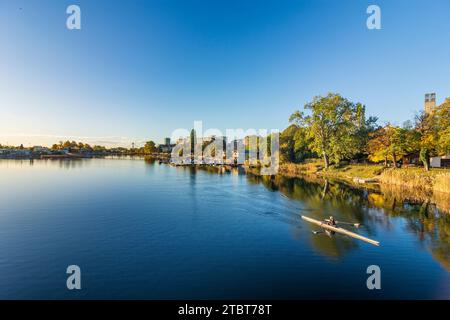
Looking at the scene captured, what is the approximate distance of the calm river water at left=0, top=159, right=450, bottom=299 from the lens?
1842 centimetres

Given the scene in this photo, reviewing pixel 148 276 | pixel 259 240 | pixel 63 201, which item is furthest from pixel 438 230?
pixel 63 201

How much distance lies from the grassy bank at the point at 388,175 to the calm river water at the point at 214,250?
1359 cm

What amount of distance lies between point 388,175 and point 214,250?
58297 mm

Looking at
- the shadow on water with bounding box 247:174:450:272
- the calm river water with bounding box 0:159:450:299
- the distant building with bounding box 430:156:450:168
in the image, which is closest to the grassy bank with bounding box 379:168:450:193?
the shadow on water with bounding box 247:174:450:272

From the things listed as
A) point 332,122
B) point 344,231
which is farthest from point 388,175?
point 344,231

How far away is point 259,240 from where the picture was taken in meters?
28.3

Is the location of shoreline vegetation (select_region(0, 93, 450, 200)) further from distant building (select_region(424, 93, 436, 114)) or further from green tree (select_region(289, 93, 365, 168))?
distant building (select_region(424, 93, 436, 114))

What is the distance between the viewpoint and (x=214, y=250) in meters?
25.3

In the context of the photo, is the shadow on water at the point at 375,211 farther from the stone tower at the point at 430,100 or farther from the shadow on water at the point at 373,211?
the stone tower at the point at 430,100

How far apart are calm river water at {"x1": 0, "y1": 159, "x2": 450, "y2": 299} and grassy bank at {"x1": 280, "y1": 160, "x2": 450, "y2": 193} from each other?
13.6 meters
